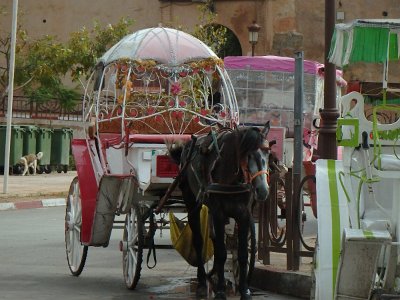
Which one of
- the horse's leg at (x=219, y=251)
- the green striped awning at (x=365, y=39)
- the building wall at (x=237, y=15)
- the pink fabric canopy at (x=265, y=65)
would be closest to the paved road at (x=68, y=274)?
the horse's leg at (x=219, y=251)

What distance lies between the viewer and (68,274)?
13.0 m

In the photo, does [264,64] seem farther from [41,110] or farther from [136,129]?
[41,110]

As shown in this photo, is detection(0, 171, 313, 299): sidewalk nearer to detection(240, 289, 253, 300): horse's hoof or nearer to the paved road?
the paved road

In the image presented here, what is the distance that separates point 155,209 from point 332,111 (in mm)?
4739

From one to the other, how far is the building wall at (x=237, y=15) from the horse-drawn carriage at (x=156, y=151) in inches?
1200

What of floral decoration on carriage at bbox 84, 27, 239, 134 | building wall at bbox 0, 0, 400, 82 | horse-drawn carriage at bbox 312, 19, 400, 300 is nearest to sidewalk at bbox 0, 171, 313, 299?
floral decoration on carriage at bbox 84, 27, 239, 134

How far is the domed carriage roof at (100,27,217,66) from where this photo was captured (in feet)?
43.1

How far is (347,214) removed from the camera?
8.31m

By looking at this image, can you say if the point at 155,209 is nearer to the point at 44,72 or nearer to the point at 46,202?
the point at 46,202

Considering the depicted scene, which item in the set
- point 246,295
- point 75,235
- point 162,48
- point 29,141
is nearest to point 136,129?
point 162,48

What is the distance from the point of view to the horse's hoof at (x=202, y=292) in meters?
11.0

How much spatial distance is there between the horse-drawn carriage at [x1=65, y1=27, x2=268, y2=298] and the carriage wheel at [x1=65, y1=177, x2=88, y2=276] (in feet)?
0.05

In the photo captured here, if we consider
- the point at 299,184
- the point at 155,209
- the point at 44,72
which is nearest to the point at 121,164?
the point at 155,209

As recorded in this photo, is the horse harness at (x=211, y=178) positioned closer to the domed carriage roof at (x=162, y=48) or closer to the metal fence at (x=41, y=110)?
the domed carriage roof at (x=162, y=48)
